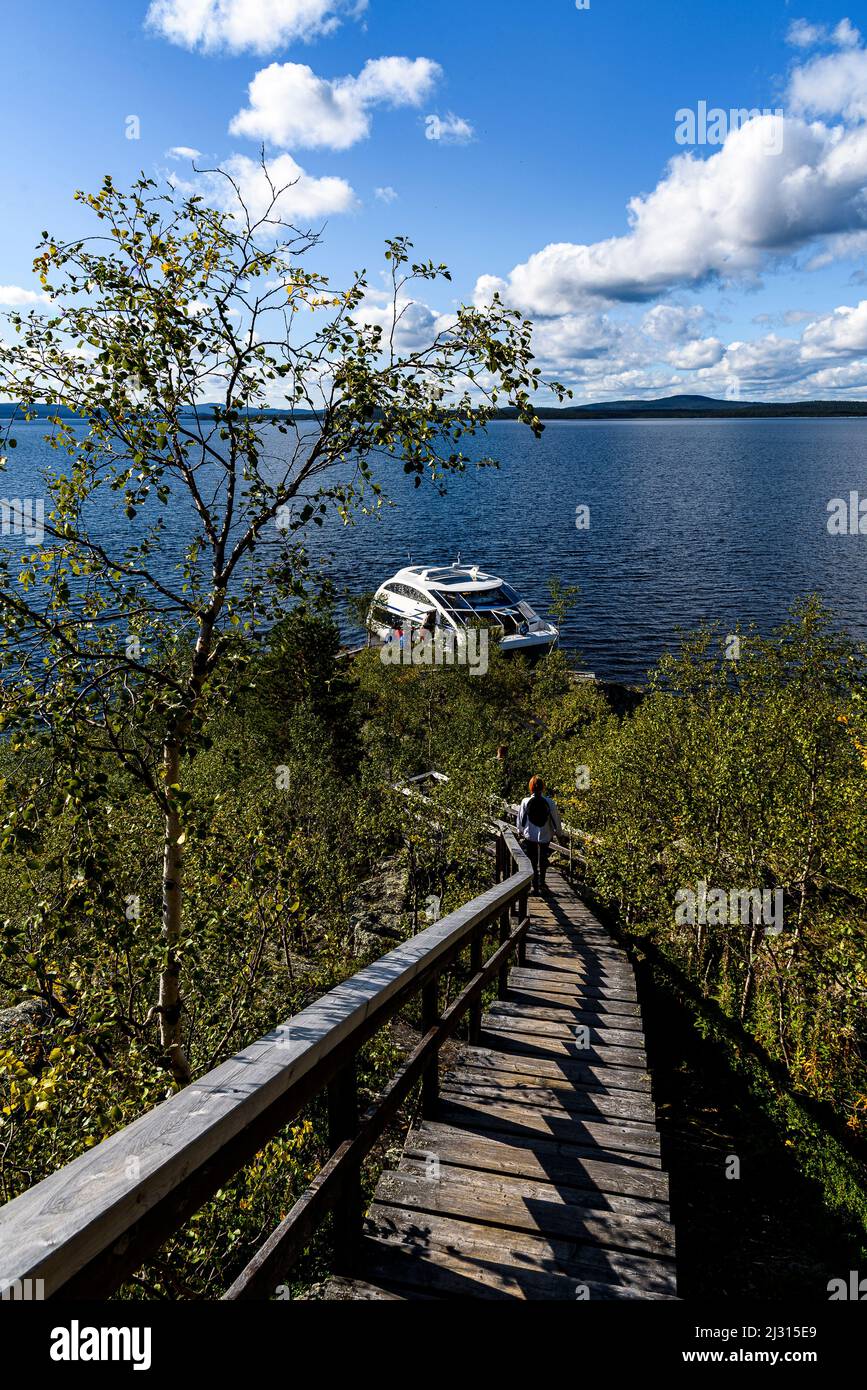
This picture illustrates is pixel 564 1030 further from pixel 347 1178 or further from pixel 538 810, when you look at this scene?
pixel 538 810

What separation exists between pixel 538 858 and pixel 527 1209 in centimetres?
725

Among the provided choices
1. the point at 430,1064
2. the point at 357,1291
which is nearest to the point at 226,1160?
the point at 357,1291

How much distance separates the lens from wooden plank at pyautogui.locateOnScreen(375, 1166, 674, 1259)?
365 centimetres

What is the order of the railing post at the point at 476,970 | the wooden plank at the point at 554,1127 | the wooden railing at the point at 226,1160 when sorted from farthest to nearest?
the railing post at the point at 476,970
the wooden plank at the point at 554,1127
the wooden railing at the point at 226,1160

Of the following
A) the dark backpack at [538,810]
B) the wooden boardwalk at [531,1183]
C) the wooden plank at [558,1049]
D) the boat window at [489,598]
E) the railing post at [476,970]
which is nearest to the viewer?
the wooden boardwalk at [531,1183]

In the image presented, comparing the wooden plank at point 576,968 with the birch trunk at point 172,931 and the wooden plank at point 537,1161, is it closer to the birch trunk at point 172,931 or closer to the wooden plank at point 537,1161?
the wooden plank at point 537,1161

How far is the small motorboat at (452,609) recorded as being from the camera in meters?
35.3

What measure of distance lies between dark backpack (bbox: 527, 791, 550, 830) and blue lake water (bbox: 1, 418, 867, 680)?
1746cm

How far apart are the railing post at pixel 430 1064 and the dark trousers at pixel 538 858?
6220 mm

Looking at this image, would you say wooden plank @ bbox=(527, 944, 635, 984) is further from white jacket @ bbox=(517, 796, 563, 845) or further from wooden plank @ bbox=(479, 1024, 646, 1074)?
white jacket @ bbox=(517, 796, 563, 845)

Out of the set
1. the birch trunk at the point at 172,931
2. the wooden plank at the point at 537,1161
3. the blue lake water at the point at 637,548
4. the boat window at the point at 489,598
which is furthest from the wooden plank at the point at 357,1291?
the boat window at the point at 489,598

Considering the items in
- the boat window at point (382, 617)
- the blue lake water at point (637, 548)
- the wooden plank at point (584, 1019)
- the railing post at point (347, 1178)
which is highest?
the blue lake water at point (637, 548)

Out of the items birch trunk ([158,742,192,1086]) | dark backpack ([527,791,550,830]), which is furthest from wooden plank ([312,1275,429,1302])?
dark backpack ([527,791,550,830])

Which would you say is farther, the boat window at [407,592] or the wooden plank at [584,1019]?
the boat window at [407,592]
